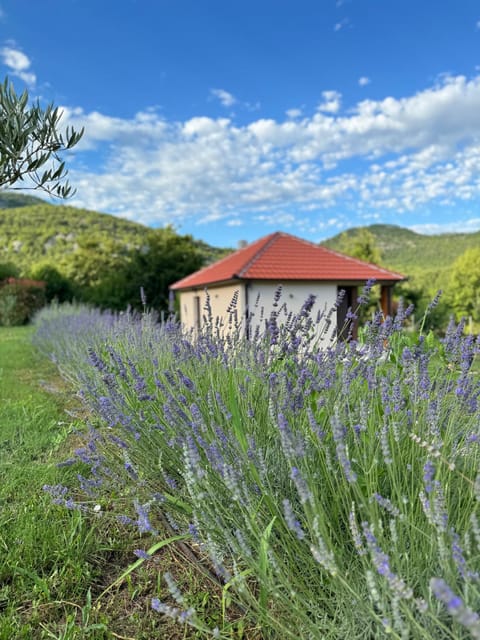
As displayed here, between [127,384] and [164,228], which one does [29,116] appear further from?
[164,228]

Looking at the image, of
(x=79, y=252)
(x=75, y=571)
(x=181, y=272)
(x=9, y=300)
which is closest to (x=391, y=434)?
(x=75, y=571)

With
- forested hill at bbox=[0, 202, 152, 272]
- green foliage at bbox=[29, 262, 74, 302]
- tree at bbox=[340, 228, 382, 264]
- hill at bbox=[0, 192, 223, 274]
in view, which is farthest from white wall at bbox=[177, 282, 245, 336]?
forested hill at bbox=[0, 202, 152, 272]

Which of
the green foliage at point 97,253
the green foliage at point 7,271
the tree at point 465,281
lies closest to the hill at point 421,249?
the tree at point 465,281

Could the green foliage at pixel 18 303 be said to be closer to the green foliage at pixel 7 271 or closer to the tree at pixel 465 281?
the green foliage at pixel 7 271

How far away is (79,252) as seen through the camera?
36.7 m

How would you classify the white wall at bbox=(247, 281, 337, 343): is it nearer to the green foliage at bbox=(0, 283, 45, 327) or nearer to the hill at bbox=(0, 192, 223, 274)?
the green foliage at bbox=(0, 283, 45, 327)

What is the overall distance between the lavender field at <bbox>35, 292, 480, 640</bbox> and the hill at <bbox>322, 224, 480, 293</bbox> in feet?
117

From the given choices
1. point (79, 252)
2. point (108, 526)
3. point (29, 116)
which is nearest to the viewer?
point (108, 526)

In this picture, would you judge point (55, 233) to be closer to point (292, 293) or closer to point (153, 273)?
point (153, 273)

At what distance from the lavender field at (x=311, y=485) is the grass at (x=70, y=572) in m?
0.07

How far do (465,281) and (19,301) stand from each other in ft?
105

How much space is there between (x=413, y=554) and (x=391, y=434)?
401 mm

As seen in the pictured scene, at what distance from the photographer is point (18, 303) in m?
17.6

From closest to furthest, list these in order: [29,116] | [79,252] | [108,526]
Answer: [108,526] → [29,116] → [79,252]
